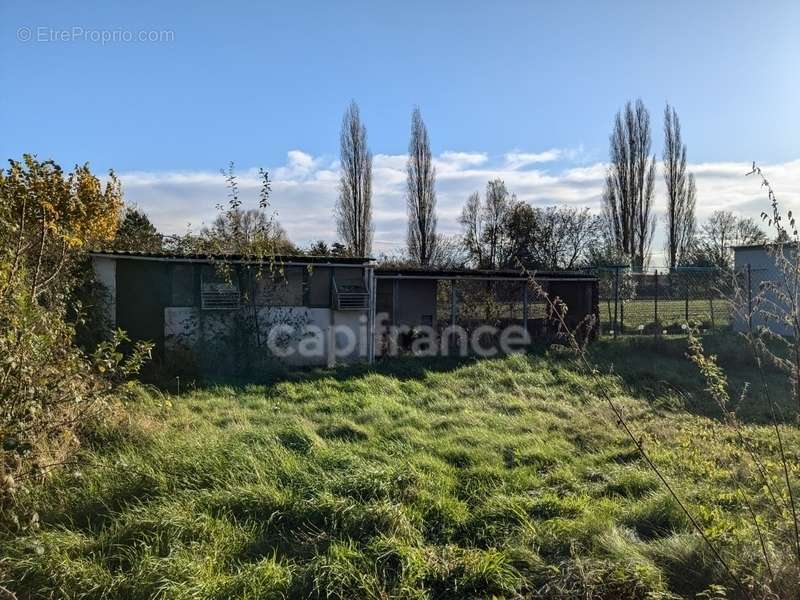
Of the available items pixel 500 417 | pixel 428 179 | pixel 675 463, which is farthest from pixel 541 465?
pixel 428 179

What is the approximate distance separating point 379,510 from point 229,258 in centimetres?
747

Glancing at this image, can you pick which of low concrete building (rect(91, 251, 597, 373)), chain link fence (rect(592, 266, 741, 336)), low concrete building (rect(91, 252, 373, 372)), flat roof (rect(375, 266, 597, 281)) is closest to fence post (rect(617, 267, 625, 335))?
chain link fence (rect(592, 266, 741, 336))

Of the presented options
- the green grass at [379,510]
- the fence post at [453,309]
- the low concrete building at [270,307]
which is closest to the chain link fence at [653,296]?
the low concrete building at [270,307]

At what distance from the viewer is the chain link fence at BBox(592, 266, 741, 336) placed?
13453 mm

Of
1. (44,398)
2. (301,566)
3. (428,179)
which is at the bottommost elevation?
(301,566)

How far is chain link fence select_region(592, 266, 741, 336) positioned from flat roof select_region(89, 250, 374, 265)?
6052mm

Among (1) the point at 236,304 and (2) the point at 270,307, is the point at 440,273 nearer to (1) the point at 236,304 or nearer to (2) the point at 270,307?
(2) the point at 270,307

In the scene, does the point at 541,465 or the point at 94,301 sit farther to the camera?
the point at 94,301

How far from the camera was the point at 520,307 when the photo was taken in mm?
13680

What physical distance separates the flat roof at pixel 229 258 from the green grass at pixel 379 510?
12.9ft

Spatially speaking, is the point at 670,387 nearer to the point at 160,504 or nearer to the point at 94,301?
the point at 160,504

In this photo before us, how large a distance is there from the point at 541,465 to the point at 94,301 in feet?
25.2

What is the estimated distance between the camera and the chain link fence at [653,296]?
44.1 feet

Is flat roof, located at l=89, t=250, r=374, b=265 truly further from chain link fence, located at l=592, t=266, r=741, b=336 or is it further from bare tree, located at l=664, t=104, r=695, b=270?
bare tree, located at l=664, t=104, r=695, b=270
